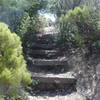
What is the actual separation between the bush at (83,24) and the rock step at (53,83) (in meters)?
1.38

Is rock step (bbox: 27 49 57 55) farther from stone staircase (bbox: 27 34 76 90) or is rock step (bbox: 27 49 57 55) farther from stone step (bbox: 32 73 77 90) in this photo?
stone step (bbox: 32 73 77 90)

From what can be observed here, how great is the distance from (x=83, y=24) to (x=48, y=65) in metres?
1.47

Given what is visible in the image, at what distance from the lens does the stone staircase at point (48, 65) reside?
6.26 meters

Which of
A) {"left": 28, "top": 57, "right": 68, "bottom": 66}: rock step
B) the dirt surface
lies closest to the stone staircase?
{"left": 28, "top": 57, "right": 68, "bottom": 66}: rock step

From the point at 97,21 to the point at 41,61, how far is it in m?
1.91

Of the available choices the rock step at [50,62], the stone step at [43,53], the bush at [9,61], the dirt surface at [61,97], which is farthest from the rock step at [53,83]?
the bush at [9,61]

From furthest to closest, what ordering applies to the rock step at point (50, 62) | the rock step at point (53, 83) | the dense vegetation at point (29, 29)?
1. the rock step at point (50, 62)
2. the rock step at point (53, 83)
3. the dense vegetation at point (29, 29)

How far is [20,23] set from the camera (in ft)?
24.7

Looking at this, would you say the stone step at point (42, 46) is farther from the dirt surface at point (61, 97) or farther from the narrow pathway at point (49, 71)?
the dirt surface at point (61, 97)

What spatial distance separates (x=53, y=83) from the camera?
6262 millimetres

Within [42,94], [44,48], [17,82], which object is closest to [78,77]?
[42,94]

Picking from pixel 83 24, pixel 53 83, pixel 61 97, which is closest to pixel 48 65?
pixel 53 83

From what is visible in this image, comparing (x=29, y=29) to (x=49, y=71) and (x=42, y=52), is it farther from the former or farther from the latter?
(x=49, y=71)

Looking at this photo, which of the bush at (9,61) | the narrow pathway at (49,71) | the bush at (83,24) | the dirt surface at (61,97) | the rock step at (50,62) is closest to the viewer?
the bush at (9,61)
